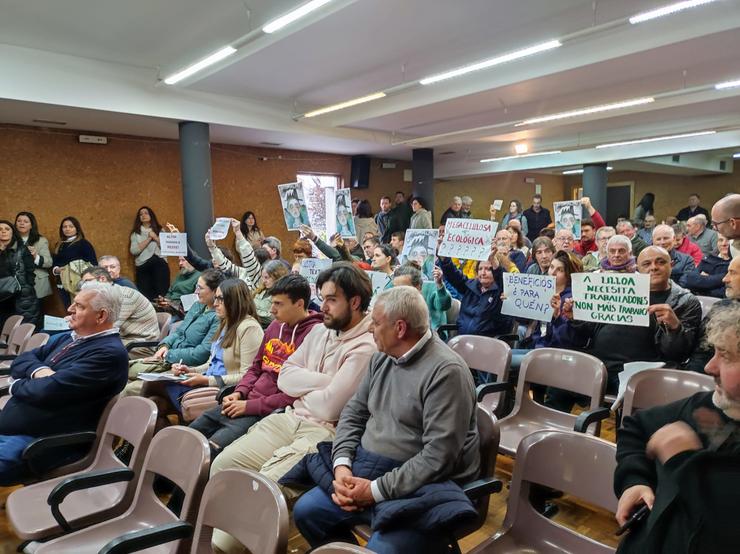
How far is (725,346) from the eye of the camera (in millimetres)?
1064

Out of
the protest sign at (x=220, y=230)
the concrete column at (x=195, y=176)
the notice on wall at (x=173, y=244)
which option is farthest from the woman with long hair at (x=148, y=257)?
the protest sign at (x=220, y=230)

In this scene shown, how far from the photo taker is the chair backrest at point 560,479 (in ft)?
4.89

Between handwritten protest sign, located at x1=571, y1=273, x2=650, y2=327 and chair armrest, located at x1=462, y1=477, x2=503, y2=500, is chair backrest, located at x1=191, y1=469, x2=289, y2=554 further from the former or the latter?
handwritten protest sign, located at x1=571, y1=273, x2=650, y2=327

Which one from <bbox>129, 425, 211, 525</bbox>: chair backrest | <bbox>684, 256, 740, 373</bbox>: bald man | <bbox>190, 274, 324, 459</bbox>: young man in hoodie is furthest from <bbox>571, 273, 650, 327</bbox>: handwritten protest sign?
<bbox>129, 425, 211, 525</bbox>: chair backrest

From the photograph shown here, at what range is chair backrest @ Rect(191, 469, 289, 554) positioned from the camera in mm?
1310

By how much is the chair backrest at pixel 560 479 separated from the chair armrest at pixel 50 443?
1.80m

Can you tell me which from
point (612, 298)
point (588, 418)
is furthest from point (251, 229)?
point (588, 418)

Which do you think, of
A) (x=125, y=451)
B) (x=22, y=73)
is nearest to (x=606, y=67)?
(x=125, y=451)

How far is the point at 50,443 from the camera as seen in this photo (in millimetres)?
2121

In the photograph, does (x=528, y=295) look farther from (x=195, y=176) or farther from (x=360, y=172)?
(x=360, y=172)

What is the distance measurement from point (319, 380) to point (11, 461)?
1331 mm

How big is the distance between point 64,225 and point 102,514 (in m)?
5.60

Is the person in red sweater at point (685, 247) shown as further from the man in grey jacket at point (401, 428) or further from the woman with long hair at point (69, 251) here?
the woman with long hair at point (69, 251)

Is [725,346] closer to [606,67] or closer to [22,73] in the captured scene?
[606,67]
